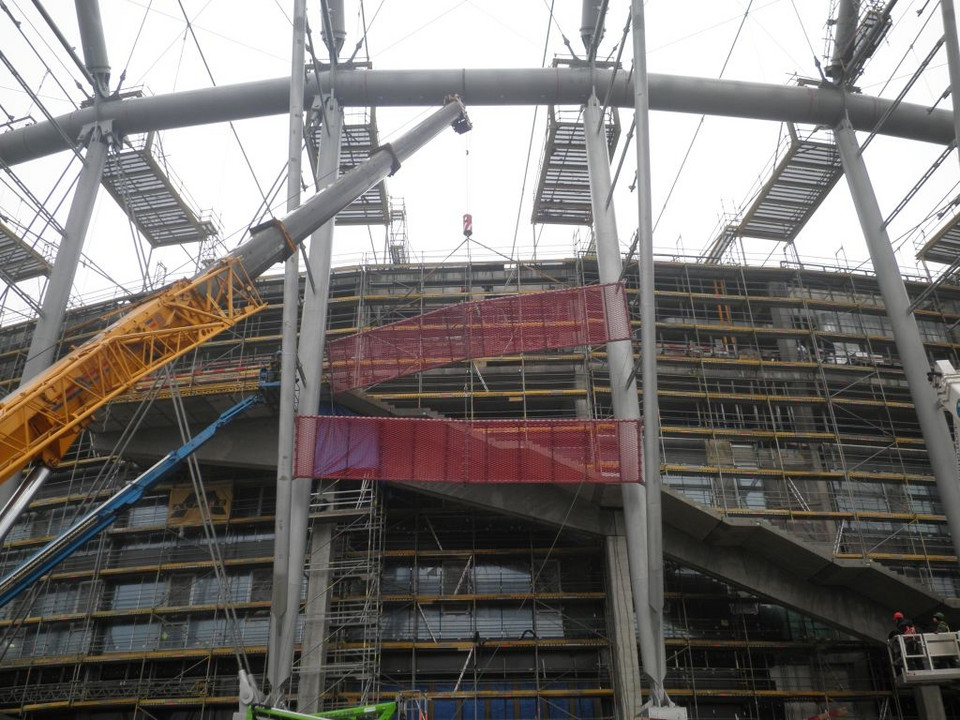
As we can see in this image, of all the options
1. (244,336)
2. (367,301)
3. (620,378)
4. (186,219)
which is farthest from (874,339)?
(186,219)

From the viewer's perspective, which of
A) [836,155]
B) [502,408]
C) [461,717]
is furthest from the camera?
[836,155]

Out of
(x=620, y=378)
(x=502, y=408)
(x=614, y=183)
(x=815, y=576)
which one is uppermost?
(x=614, y=183)

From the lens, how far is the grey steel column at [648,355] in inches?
591

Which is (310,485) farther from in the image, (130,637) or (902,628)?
(902,628)

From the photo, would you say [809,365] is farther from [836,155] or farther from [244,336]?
[244,336]

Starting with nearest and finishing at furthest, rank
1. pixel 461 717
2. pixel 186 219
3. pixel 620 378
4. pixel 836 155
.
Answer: pixel 620 378 → pixel 461 717 → pixel 836 155 → pixel 186 219

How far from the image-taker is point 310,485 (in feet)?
58.7

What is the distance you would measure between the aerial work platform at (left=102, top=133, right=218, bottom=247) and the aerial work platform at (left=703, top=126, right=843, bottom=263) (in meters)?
17.4

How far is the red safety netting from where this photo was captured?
1950 centimetres

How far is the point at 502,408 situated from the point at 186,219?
1313 centimetres

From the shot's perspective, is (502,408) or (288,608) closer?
(288,608)

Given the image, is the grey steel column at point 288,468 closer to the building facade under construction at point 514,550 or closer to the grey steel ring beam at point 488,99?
the building facade under construction at point 514,550

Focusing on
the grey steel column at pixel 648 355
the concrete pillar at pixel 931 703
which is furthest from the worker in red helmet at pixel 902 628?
the grey steel column at pixel 648 355

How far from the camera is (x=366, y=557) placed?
67.1 feet
